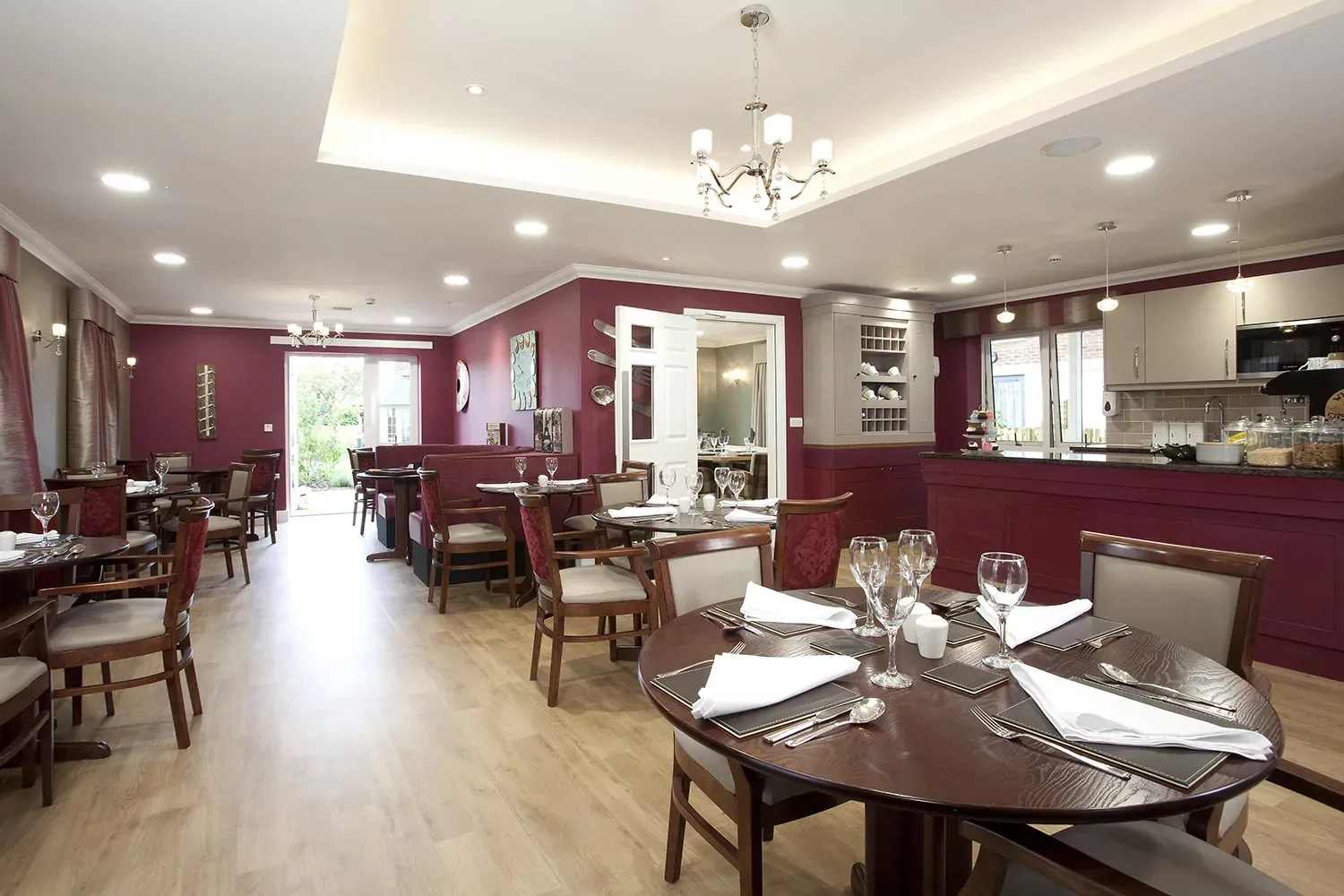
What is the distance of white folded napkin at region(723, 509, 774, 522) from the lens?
3432 millimetres

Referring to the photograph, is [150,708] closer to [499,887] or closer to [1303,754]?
[499,887]

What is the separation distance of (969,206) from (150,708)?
5023mm

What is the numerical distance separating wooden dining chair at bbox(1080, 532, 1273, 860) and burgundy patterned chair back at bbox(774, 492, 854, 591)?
116cm

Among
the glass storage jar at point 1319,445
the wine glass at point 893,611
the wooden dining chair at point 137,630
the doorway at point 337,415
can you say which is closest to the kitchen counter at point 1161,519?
the glass storage jar at point 1319,445

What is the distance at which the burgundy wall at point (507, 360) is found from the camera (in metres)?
6.27

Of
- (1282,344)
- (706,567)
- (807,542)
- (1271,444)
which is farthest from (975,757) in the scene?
(1282,344)

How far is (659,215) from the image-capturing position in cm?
458

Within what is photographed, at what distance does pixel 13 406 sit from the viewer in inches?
170

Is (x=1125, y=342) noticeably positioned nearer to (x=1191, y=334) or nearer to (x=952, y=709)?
(x=1191, y=334)

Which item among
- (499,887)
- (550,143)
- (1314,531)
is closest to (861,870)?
(499,887)

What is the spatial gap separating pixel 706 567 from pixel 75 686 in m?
2.49

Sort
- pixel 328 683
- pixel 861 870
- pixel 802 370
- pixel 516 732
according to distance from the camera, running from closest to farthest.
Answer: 1. pixel 861 870
2. pixel 516 732
3. pixel 328 683
4. pixel 802 370

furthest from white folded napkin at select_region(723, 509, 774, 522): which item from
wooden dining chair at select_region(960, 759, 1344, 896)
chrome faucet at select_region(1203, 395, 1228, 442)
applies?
chrome faucet at select_region(1203, 395, 1228, 442)

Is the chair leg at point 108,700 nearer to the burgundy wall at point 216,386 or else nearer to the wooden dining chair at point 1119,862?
the wooden dining chair at point 1119,862
